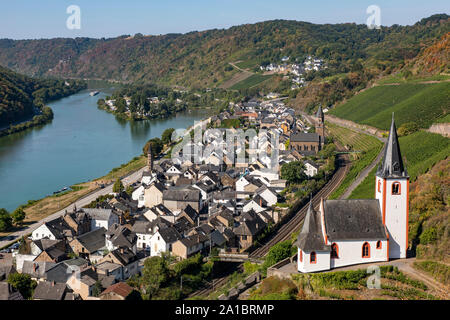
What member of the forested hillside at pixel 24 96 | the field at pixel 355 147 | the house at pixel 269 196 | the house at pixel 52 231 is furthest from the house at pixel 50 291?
the forested hillside at pixel 24 96

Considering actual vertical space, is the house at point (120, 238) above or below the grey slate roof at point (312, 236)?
below

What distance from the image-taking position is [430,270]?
11.6 m

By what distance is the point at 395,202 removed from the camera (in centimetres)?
1266

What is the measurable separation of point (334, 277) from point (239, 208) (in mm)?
10960

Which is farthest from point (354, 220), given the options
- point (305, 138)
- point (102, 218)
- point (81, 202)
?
point (305, 138)

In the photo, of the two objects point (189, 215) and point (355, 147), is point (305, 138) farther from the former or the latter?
point (189, 215)

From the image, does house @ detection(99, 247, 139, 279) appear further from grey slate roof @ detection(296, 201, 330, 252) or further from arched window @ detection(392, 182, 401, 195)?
arched window @ detection(392, 182, 401, 195)

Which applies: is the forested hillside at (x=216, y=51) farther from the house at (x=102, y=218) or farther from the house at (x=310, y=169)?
the house at (x=102, y=218)

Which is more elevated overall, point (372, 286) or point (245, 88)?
point (245, 88)

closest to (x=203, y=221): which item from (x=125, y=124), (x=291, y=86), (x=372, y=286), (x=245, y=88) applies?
(x=372, y=286)

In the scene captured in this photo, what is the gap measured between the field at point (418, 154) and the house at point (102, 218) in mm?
9632

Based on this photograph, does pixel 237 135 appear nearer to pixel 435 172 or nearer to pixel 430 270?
pixel 435 172

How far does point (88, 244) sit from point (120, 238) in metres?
1.16

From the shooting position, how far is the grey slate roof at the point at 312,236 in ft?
39.9
